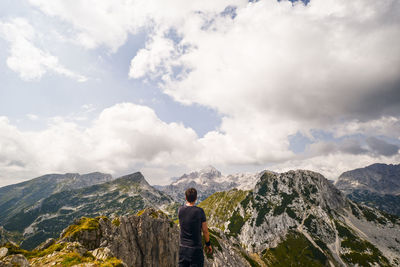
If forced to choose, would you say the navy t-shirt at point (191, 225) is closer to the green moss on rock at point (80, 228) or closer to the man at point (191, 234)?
the man at point (191, 234)

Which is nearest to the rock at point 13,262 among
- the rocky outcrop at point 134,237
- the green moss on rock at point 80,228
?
the rocky outcrop at point 134,237

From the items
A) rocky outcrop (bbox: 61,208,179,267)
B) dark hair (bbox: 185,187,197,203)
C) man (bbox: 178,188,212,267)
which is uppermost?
dark hair (bbox: 185,187,197,203)

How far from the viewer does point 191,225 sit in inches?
353

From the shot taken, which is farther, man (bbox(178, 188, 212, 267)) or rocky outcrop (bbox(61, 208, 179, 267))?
rocky outcrop (bbox(61, 208, 179, 267))

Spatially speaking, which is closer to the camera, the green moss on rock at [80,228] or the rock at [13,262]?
the rock at [13,262]

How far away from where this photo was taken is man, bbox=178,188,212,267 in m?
8.85

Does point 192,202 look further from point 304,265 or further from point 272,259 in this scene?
point 304,265

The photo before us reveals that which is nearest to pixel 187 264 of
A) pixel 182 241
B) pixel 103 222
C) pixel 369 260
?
pixel 182 241

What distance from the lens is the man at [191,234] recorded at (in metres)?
8.85

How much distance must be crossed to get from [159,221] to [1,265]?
6536 cm

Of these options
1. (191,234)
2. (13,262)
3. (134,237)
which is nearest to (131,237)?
(134,237)

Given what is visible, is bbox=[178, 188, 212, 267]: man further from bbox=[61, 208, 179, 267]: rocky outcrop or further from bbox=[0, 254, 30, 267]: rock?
bbox=[61, 208, 179, 267]: rocky outcrop

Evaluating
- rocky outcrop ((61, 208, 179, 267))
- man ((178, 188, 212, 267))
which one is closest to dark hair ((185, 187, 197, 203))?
man ((178, 188, 212, 267))

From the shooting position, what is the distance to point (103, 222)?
5325cm
